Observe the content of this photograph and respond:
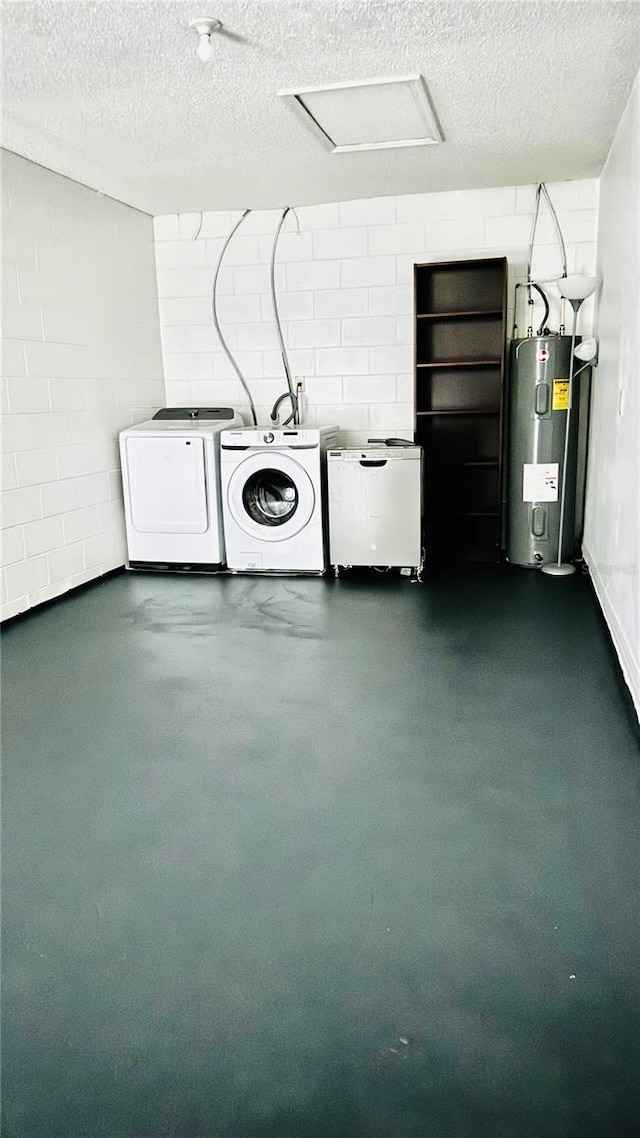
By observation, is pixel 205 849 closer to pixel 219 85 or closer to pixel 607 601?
pixel 607 601

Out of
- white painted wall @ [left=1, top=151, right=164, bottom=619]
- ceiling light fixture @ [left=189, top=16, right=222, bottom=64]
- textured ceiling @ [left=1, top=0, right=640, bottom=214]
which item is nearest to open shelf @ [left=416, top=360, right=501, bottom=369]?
textured ceiling @ [left=1, top=0, right=640, bottom=214]

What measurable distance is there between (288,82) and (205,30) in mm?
638

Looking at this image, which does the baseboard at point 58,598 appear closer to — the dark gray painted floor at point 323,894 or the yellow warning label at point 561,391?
the dark gray painted floor at point 323,894

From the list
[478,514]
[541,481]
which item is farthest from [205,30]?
[478,514]


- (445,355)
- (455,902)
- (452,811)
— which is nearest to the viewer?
(455,902)

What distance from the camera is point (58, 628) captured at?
4109 mm

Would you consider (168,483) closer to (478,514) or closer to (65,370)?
(65,370)

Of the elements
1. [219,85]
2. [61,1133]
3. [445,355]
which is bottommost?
[61,1133]

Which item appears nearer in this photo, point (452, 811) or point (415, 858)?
point (415, 858)

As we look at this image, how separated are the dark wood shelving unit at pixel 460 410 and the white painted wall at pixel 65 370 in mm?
1951

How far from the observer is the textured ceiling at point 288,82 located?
269cm

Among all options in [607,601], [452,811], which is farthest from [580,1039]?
[607,601]

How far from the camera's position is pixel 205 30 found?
2695 mm

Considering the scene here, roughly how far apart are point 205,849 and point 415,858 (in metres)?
0.55
